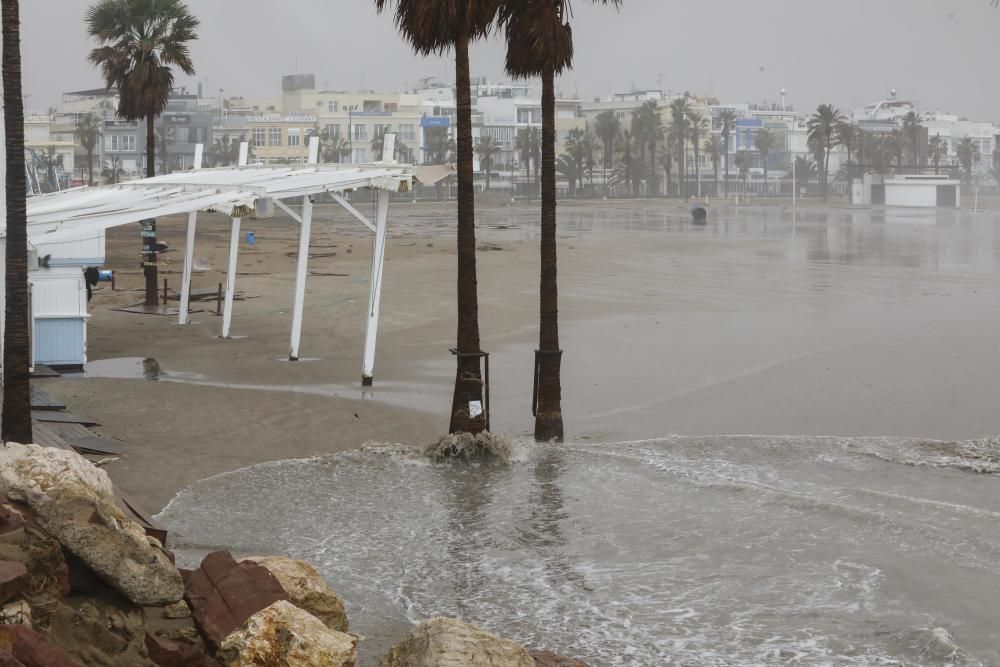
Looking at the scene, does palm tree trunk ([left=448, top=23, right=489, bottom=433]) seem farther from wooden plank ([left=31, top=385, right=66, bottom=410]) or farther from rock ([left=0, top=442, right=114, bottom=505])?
rock ([left=0, top=442, right=114, bottom=505])

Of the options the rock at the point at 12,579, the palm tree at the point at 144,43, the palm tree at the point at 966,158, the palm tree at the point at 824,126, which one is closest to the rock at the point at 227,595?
the rock at the point at 12,579

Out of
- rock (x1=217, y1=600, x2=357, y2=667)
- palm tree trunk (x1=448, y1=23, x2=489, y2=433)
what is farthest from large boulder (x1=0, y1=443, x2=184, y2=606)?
palm tree trunk (x1=448, y1=23, x2=489, y2=433)

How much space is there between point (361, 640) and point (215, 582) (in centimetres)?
116

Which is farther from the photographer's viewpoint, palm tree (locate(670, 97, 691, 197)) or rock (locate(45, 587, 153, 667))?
palm tree (locate(670, 97, 691, 197))

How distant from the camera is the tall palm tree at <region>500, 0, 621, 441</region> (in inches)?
557

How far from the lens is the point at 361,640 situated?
8078mm

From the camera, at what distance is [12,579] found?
20.5 ft

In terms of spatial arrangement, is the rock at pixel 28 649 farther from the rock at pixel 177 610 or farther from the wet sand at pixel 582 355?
the wet sand at pixel 582 355

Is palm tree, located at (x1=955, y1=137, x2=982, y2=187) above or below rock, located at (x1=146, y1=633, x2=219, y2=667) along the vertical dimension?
above

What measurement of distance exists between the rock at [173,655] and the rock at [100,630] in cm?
5

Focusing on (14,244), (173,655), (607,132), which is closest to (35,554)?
(173,655)

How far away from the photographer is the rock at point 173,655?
6.76m

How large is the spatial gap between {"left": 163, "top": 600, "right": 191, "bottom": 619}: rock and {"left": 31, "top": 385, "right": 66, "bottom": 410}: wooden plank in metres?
8.00

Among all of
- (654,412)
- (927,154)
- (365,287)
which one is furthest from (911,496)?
(927,154)
